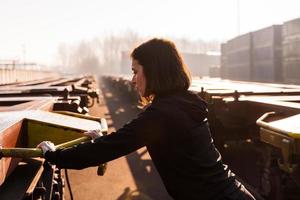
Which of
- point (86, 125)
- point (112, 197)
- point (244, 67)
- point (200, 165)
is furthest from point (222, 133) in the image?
point (244, 67)

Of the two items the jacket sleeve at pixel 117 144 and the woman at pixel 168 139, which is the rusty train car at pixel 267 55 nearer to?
the woman at pixel 168 139

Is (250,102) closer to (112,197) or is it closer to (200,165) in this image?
(112,197)

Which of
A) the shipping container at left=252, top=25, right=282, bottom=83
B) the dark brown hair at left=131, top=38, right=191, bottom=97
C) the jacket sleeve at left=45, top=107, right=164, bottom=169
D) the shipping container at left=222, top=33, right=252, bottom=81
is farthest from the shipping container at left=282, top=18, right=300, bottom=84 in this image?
the jacket sleeve at left=45, top=107, right=164, bottom=169

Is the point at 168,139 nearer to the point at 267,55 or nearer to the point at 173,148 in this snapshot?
the point at 173,148

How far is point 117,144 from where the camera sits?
203 centimetres

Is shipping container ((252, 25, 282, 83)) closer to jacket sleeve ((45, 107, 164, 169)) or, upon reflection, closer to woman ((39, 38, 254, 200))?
woman ((39, 38, 254, 200))

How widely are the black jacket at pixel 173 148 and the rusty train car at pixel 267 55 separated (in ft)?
66.1

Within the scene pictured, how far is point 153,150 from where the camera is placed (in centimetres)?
211

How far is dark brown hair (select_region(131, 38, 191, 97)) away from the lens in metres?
2.16

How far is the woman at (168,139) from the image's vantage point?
2033 mm

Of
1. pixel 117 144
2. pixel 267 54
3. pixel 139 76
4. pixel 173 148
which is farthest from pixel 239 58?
pixel 117 144

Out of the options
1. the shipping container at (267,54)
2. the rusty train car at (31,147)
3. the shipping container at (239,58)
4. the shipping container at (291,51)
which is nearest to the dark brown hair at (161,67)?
the rusty train car at (31,147)

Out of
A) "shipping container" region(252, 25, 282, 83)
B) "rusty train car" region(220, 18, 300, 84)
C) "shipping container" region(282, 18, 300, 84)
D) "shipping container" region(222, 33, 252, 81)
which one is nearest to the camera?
"shipping container" region(282, 18, 300, 84)

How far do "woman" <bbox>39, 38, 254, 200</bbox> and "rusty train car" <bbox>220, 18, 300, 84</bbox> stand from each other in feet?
66.0
